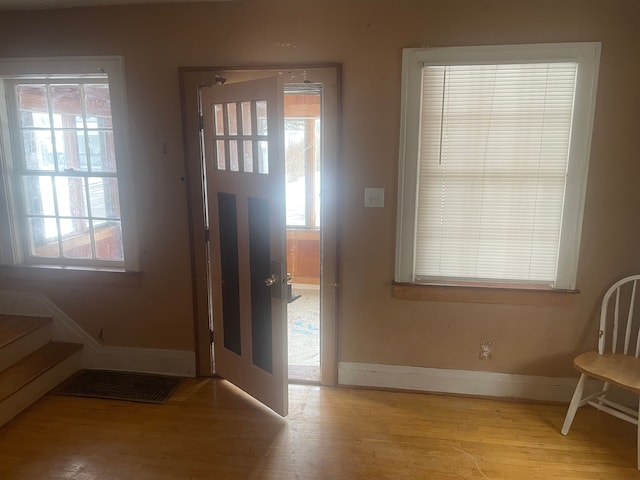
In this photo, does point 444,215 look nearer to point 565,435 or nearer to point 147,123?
point 565,435

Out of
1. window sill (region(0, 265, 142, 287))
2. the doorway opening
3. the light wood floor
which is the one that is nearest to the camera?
the light wood floor

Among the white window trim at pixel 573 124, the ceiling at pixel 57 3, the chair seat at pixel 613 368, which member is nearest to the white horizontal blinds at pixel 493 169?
the white window trim at pixel 573 124

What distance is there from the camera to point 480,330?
2.70 metres

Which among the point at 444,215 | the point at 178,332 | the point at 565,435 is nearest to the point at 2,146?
the point at 178,332

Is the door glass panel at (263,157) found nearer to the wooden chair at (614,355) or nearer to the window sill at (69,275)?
the window sill at (69,275)

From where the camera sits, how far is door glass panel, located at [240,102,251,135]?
2.39 metres

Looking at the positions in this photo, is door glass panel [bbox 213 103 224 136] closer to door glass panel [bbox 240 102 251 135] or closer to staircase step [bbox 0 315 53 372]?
door glass panel [bbox 240 102 251 135]

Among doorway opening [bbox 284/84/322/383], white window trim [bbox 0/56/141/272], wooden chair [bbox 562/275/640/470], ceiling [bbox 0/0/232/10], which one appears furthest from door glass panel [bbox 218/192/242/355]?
wooden chair [bbox 562/275/640/470]

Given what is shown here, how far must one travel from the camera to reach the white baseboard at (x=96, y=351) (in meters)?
3.04

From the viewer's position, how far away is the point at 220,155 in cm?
261

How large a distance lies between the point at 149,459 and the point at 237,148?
172 cm

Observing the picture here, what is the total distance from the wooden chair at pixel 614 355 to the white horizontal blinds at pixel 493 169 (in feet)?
1.26

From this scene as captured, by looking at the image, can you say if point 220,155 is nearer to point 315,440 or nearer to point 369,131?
point 369,131

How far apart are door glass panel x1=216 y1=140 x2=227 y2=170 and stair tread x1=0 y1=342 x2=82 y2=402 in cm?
172
